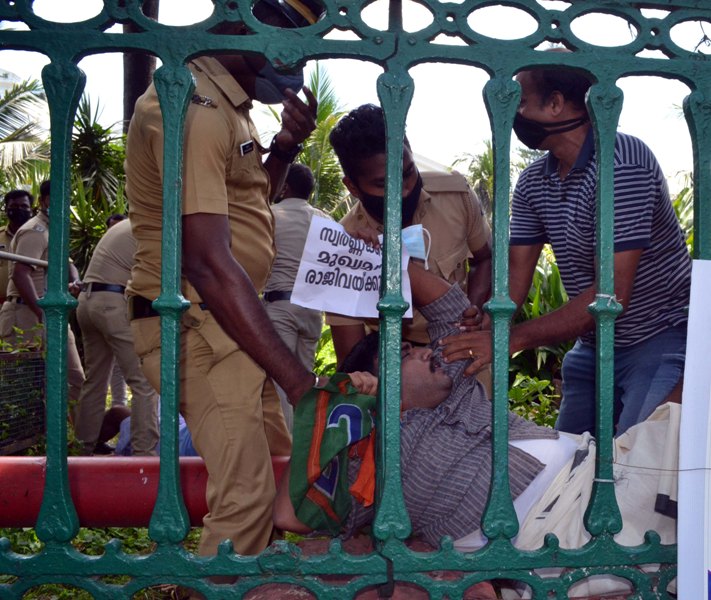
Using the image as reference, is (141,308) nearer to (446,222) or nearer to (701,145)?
(446,222)

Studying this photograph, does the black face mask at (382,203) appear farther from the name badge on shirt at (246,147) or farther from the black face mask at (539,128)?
the name badge on shirt at (246,147)

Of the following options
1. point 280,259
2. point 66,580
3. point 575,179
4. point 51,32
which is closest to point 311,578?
point 66,580

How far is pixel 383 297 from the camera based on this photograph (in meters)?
1.56

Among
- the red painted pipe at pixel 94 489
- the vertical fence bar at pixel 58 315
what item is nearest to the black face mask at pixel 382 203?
the red painted pipe at pixel 94 489

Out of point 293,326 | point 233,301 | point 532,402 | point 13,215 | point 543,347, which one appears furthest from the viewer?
point 13,215

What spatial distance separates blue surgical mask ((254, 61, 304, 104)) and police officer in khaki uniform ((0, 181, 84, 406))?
157 inches

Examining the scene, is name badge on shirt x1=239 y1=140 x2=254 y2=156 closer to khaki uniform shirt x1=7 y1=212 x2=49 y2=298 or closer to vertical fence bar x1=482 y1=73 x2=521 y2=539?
vertical fence bar x1=482 y1=73 x2=521 y2=539

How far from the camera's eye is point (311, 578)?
153 centimetres

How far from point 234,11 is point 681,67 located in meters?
0.93

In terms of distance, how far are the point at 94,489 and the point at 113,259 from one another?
371 cm

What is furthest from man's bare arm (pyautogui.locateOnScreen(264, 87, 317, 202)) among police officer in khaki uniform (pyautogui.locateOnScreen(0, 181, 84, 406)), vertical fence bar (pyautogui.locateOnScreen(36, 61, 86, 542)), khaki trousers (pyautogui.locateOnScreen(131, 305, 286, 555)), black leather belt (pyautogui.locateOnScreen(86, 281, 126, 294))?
police officer in khaki uniform (pyautogui.locateOnScreen(0, 181, 84, 406))

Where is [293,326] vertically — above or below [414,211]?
below

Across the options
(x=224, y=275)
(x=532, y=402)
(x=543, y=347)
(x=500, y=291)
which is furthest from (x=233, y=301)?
(x=543, y=347)

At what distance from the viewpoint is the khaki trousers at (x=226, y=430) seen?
232 centimetres
